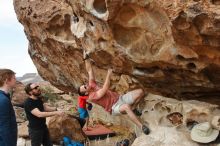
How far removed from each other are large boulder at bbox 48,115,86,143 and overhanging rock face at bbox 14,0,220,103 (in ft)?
4.80

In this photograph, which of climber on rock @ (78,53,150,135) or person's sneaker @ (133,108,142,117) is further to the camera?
person's sneaker @ (133,108,142,117)

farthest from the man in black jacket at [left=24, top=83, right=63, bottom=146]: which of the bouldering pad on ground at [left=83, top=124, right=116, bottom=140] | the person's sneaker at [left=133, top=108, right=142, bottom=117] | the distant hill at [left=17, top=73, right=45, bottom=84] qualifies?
the distant hill at [left=17, top=73, right=45, bottom=84]

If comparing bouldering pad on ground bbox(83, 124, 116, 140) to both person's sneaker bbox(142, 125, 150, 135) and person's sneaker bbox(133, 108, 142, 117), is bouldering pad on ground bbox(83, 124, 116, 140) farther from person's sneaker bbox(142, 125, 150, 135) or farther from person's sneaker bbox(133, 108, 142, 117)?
person's sneaker bbox(142, 125, 150, 135)

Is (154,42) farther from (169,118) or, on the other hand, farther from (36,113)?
(36,113)

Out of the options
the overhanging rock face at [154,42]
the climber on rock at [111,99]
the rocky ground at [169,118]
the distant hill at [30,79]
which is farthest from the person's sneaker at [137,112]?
the distant hill at [30,79]

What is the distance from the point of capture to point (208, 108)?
8.02 metres

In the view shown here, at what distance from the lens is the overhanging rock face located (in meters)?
7.23

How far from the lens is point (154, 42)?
8.34m

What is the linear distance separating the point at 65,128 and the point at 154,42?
3.41 metres

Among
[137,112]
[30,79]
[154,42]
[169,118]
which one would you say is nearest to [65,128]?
[137,112]

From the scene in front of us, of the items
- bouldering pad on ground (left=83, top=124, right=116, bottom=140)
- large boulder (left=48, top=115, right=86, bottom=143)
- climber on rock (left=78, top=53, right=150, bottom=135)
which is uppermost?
climber on rock (left=78, top=53, right=150, bottom=135)

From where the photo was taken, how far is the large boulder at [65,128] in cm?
1036

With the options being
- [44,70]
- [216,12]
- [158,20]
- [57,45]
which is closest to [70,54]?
[57,45]

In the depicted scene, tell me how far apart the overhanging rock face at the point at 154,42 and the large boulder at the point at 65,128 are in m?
1.46
